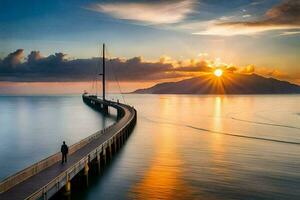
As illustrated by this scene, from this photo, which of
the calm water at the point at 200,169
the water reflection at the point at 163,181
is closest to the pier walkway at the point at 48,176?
the calm water at the point at 200,169

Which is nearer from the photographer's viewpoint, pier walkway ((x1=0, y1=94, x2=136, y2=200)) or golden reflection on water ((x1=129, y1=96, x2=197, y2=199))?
pier walkway ((x1=0, y1=94, x2=136, y2=200))

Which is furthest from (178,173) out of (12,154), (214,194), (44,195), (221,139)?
(221,139)

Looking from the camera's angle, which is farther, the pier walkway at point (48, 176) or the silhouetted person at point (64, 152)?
the silhouetted person at point (64, 152)

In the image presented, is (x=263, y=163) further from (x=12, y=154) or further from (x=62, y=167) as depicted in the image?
(x=12, y=154)

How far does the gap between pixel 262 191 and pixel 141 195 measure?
1018 centimetres

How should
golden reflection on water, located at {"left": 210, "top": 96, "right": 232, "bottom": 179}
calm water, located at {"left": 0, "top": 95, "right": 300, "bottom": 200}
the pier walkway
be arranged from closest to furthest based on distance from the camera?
1. the pier walkway
2. calm water, located at {"left": 0, "top": 95, "right": 300, "bottom": 200}
3. golden reflection on water, located at {"left": 210, "top": 96, "right": 232, "bottom": 179}

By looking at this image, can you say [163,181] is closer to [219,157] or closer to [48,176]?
[48,176]

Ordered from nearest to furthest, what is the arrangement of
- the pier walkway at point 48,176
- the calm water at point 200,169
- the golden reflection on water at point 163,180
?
1. the pier walkway at point 48,176
2. the golden reflection on water at point 163,180
3. the calm water at point 200,169

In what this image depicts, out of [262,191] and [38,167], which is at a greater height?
[38,167]

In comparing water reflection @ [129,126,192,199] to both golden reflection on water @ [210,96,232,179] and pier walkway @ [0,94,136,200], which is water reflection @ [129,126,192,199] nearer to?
golden reflection on water @ [210,96,232,179]

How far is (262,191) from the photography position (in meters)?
31.6

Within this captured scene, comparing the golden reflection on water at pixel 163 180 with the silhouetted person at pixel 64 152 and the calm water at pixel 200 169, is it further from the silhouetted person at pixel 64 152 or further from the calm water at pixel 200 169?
the silhouetted person at pixel 64 152

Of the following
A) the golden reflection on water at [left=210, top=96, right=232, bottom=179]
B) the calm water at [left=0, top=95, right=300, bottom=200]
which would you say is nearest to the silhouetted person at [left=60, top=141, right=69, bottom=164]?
the calm water at [left=0, top=95, right=300, bottom=200]

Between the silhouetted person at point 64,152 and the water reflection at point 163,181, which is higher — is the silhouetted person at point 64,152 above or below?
above
